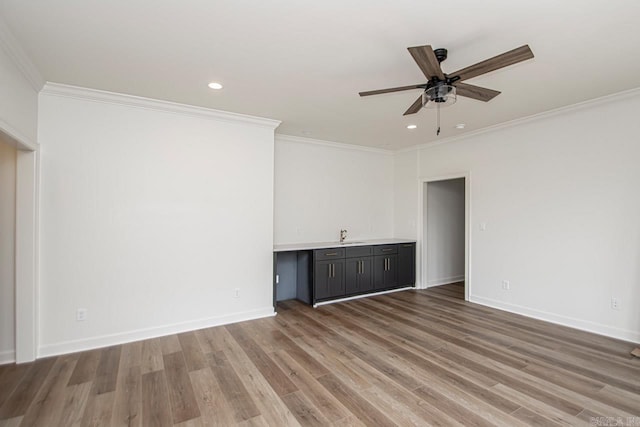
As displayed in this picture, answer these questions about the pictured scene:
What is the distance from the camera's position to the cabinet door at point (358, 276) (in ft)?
16.2

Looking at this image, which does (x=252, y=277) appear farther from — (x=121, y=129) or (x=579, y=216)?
(x=579, y=216)

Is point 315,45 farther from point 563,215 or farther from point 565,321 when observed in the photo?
point 565,321

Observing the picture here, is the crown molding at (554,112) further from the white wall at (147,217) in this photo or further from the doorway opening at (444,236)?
the white wall at (147,217)

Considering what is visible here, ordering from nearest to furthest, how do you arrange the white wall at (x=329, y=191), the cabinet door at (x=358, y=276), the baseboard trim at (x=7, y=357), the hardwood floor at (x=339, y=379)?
the hardwood floor at (x=339, y=379) → the baseboard trim at (x=7, y=357) → the cabinet door at (x=358, y=276) → the white wall at (x=329, y=191)

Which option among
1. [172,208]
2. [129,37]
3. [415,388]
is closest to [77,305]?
[172,208]

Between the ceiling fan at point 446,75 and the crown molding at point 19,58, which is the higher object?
the crown molding at point 19,58

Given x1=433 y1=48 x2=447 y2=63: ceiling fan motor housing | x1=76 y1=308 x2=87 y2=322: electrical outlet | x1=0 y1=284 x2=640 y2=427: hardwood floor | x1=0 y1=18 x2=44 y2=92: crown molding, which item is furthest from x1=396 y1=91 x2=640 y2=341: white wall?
x1=0 y1=18 x2=44 y2=92: crown molding

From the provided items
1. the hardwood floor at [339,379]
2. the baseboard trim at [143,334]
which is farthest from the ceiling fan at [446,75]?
the baseboard trim at [143,334]

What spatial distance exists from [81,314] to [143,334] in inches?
25.1

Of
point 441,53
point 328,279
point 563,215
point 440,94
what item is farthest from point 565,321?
point 441,53

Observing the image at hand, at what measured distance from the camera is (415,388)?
245 cm

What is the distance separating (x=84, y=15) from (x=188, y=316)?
3.05 m

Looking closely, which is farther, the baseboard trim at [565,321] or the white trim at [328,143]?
the white trim at [328,143]

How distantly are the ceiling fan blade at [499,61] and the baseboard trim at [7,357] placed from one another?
15.0ft
